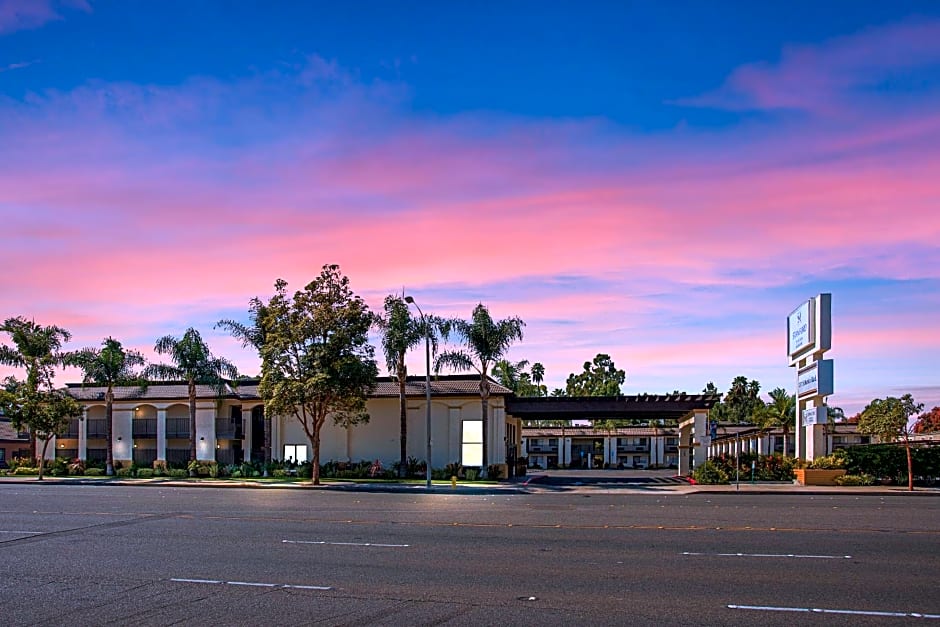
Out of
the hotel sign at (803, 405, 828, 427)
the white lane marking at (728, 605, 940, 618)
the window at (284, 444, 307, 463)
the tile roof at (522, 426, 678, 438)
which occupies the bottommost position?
the tile roof at (522, 426, 678, 438)

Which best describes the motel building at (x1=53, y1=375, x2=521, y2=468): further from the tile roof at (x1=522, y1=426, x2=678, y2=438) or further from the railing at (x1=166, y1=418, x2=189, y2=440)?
the tile roof at (x1=522, y1=426, x2=678, y2=438)

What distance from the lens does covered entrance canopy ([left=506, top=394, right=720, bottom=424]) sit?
52.2m

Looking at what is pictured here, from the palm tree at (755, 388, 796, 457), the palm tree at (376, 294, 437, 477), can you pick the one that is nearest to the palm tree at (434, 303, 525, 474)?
the palm tree at (376, 294, 437, 477)

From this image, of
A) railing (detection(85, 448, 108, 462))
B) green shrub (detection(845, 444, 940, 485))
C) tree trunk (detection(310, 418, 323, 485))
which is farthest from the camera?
railing (detection(85, 448, 108, 462))

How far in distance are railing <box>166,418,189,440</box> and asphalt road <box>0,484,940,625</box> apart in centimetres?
3253

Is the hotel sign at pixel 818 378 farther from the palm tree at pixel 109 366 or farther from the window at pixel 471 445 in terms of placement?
the palm tree at pixel 109 366

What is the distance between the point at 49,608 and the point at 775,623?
9612 mm

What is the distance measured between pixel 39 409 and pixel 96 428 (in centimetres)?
1130

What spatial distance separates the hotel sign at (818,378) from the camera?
1651 inches

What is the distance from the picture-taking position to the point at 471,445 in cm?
5322

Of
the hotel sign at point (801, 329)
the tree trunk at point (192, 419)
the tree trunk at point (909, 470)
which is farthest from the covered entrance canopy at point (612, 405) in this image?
the tree trunk at point (192, 419)

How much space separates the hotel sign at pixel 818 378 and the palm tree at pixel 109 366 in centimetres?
3877

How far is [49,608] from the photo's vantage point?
40.0 feet

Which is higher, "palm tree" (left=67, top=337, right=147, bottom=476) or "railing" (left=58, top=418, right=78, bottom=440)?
"palm tree" (left=67, top=337, right=147, bottom=476)
